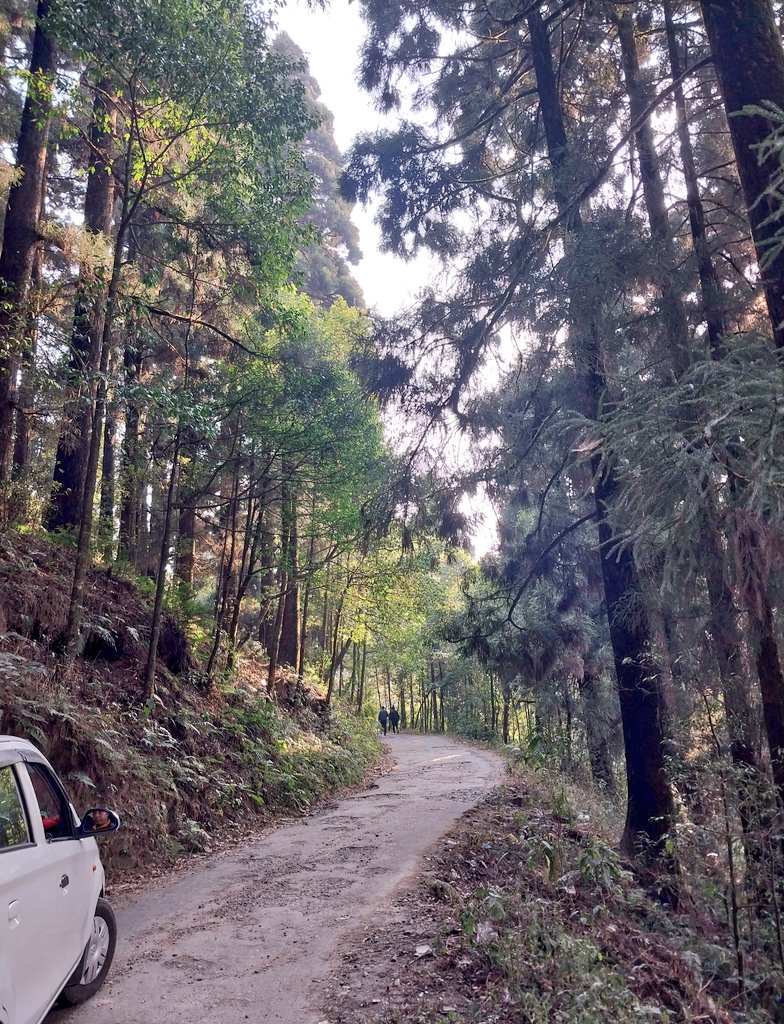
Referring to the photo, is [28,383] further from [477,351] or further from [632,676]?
[632,676]

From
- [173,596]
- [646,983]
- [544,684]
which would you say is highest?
[173,596]

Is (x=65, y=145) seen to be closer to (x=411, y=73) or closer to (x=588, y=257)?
(x=411, y=73)

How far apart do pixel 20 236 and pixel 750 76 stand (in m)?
10.7

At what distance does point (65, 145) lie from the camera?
13.0m

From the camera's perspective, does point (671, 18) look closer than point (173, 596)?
Yes

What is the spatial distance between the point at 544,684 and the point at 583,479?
17.9ft

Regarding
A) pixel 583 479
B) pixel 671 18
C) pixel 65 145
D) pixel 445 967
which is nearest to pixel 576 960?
pixel 445 967

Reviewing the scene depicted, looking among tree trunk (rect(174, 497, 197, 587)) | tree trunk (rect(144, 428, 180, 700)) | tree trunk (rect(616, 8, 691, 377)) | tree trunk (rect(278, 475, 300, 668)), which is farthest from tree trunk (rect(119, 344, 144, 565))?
tree trunk (rect(616, 8, 691, 377))

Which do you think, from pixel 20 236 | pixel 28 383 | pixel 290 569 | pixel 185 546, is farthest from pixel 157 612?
pixel 20 236

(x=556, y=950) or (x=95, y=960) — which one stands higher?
(x=95, y=960)

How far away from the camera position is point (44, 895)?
135 inches

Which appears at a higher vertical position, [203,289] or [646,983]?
[203,289]

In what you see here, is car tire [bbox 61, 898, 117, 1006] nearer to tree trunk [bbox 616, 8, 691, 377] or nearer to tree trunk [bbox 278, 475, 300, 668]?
tree trunk [bbox 616, 8, 691, 377]

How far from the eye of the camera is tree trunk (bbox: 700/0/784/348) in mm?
5570
